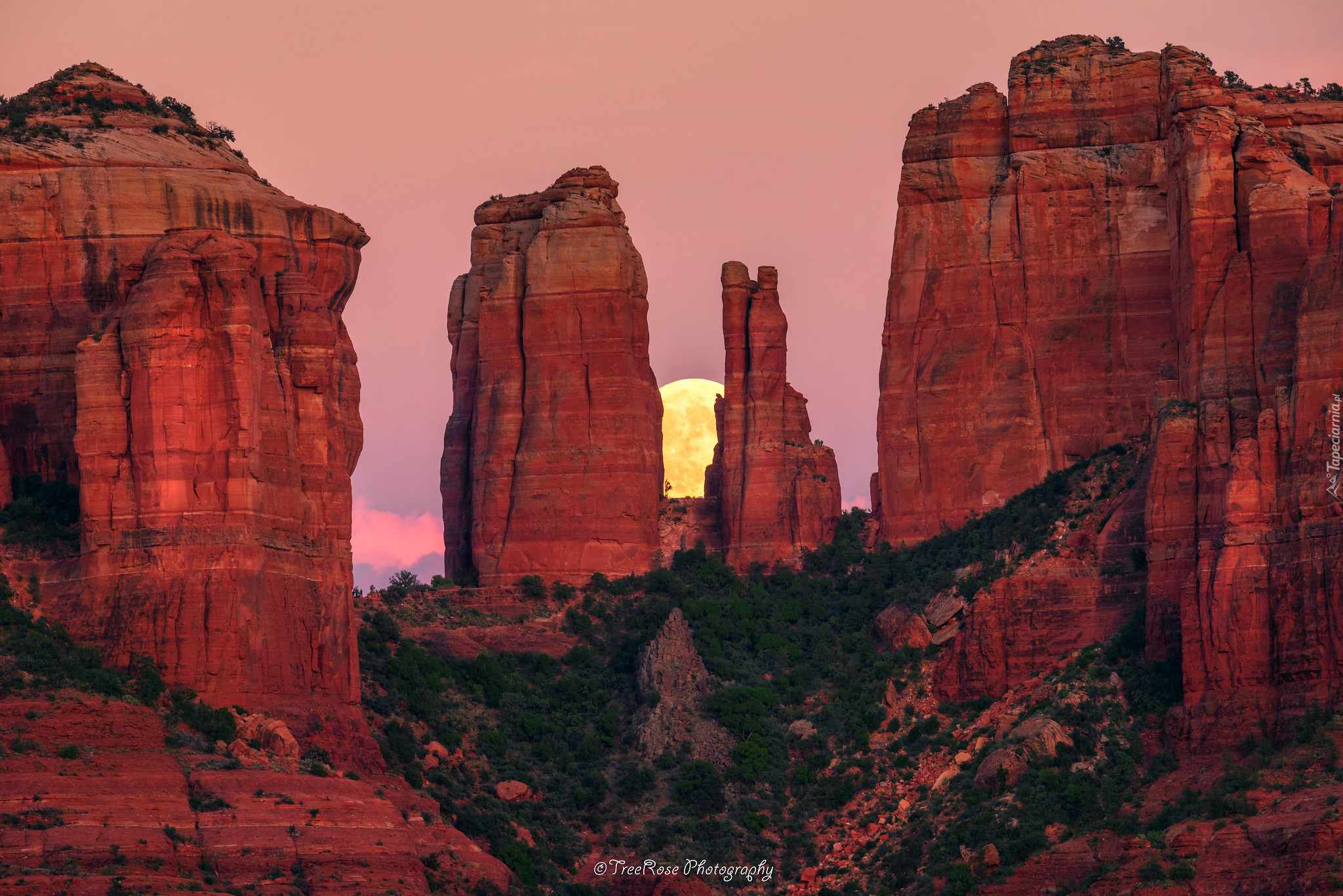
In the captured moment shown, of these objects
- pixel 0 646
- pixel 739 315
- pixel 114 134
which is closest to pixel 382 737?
pixel 0 646

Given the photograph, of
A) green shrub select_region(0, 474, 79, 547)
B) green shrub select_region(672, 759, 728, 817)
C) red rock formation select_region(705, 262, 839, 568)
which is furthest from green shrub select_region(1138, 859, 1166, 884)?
red rock formation select_region(705, 262, 839, 568)

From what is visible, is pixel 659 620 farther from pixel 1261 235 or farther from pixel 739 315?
pixel 1261 235

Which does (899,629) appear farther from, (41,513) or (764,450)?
(41,513)

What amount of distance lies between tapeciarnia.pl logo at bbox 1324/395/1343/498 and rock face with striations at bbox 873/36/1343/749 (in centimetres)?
28

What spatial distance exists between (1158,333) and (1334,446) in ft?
91.4

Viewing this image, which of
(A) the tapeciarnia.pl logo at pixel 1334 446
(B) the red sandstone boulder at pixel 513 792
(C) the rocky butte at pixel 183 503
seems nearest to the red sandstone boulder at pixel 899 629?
(B) the red sandstone boulder at pixel 513 792

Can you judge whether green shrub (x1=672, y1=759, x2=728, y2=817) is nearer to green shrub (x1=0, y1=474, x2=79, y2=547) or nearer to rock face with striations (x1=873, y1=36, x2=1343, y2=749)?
rock face with striations (x1=873, y1=36, x2=1343, y2=749)

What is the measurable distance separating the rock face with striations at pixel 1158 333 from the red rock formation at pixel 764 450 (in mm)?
A: 3289

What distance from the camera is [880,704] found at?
393 feet

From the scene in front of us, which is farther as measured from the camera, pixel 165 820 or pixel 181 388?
pixel 181 388

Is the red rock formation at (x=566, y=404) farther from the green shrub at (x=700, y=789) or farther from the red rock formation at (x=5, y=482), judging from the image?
the red rock formation at (x=5, y=482)

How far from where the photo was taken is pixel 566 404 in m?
133

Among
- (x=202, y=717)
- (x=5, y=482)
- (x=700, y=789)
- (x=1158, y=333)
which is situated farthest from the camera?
(x=1158, y=333)

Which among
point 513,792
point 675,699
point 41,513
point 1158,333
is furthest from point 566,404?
point 41,513
